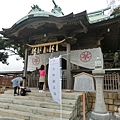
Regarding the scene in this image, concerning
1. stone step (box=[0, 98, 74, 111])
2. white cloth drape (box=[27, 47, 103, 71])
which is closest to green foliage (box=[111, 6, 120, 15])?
white cloth drape (box=[27, 47, 103, 71])

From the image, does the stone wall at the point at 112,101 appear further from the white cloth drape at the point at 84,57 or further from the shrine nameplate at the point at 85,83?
Answer: the white cloth drape at the point at 84,57

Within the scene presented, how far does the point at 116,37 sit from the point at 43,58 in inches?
217

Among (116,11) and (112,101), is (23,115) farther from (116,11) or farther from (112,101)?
(116,11)

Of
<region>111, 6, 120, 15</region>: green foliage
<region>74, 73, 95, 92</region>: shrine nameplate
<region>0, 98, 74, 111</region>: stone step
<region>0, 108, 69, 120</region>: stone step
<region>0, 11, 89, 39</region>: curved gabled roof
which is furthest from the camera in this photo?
<region>111, 6, 120, 15</region>: green foliage

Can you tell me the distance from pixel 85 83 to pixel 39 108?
2251mm

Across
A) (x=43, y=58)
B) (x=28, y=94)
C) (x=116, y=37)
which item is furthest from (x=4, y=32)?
(x=116, y=37)

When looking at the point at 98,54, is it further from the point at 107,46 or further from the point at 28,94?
the point at 28,94

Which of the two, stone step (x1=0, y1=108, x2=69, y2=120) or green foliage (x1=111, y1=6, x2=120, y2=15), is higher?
green foliage (x1=111, y1=6, x2=120, y2=15)

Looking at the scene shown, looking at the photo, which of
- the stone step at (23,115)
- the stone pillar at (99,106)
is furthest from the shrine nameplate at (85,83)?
the stone step at (23,115)

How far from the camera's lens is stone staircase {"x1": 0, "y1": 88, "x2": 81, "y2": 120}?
4.80m

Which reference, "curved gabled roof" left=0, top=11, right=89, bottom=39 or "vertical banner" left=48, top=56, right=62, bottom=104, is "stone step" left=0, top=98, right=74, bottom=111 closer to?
"vertical banner" left=48, top=56, right=62, bottom=104

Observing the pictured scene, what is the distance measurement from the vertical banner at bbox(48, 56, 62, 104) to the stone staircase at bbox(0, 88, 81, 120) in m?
0.61

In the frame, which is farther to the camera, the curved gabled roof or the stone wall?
the curved gabled roof

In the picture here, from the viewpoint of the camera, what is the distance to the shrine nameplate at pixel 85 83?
4.41m
